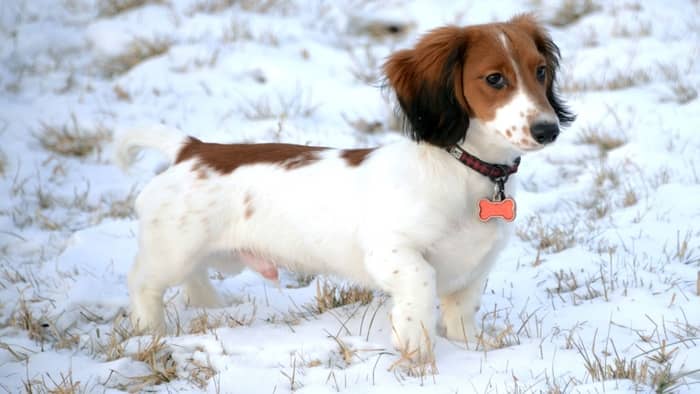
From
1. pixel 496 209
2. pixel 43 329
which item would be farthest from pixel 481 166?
pixel 43 329

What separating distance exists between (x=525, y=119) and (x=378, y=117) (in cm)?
384

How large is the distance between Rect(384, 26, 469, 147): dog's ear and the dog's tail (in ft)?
3.93

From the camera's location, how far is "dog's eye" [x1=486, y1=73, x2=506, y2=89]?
3.23 metres

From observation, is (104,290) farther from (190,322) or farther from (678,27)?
(678,27)

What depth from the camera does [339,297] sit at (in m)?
4.08

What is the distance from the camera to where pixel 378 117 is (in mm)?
6891

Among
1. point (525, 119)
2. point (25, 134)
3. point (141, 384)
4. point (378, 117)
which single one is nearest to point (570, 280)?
point (525, 119)

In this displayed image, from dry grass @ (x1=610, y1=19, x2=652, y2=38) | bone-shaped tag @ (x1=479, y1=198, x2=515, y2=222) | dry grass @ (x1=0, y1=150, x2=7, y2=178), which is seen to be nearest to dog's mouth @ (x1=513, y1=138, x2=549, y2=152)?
bone-shaped tag @ (x1=479, y1=198, x2=515, y2=222)

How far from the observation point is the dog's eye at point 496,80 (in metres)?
3.23

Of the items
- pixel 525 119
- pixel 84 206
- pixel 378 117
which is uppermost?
pixel 525 119

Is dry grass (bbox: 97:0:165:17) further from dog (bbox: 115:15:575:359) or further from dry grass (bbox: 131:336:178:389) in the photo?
dry grass (bbox: 131:336:178:389)

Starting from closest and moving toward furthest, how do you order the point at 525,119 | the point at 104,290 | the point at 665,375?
1. the point at 665,375
2. the point at 525,119
3. the point at 104,290

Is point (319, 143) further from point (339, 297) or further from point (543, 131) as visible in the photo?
point (543, 131)

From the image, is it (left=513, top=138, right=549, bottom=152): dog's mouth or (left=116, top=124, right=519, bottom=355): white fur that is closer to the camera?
(left=513, top=138, right=549, bottom=152): dog's mouth
